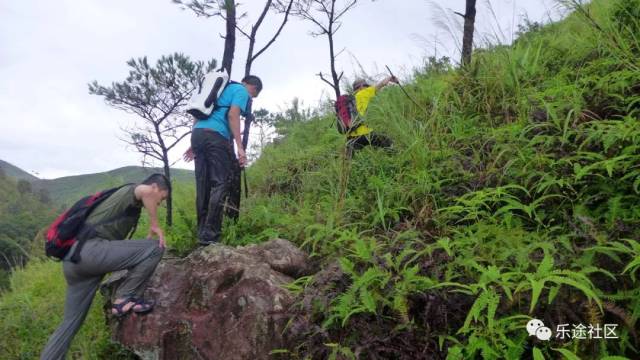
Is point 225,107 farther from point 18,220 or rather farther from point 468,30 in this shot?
point 18,220

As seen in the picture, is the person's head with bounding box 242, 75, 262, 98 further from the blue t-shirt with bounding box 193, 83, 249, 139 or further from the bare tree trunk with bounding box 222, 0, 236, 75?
the bare tree trunk with bounding box 222, 0, 236, 75

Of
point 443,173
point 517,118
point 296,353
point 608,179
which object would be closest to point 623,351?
point 608,179

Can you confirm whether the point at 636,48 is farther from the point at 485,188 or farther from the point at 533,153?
the point at 485,188

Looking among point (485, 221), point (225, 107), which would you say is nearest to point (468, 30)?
point (225, 107)

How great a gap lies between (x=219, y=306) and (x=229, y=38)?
6004 millimetres

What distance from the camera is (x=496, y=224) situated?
9.80 ft

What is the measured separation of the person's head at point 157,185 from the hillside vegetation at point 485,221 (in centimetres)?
93

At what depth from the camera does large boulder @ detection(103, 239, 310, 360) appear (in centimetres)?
299

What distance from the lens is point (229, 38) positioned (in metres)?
7.97

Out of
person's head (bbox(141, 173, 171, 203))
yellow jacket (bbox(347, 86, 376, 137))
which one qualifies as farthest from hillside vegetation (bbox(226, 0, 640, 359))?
person's head (bbox(141, 173, 171, 203))

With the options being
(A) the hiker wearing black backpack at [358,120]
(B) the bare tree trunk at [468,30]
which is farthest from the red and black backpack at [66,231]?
(B) the bare tree trunk at [468,30]

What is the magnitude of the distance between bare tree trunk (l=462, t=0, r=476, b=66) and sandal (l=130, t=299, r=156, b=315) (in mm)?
4442

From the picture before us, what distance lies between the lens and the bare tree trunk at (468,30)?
212 inches

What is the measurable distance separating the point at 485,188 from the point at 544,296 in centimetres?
120
